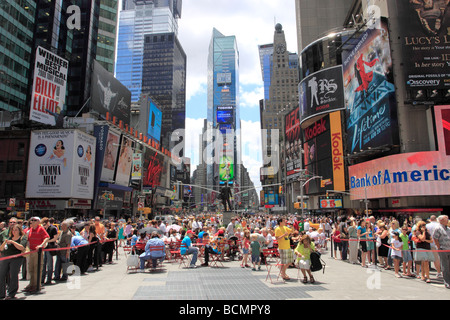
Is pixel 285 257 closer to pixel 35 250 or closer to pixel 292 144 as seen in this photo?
pixel 35 250

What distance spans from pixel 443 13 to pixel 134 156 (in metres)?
49.8

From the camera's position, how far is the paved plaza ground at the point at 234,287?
323 inches

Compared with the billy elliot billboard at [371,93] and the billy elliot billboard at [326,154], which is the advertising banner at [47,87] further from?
the billy elliot billboard at [326,154]

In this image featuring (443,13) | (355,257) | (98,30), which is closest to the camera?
(355,257)

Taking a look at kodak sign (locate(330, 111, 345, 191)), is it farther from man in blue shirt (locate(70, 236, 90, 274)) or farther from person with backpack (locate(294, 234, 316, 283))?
man in blue shirt (locate(70, 236, 90, 274))

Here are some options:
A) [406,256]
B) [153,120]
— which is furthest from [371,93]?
[153,120]

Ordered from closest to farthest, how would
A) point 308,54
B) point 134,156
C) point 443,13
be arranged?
point 443,13, point 134,156, point 308,54

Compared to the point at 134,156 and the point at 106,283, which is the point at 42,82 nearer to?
the point at 134,156

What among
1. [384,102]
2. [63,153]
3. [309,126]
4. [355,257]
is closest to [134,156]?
[63,153]

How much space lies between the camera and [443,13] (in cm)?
3578

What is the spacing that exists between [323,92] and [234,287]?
179 feet

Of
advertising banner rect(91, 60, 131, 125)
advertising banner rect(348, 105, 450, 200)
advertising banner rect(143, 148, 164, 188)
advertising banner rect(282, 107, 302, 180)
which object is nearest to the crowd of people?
advertising banner rect(348, 105, 450, 200)

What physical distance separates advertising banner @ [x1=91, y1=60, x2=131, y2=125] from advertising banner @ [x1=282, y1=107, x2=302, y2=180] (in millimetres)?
41095

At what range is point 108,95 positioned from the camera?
62531 mm
